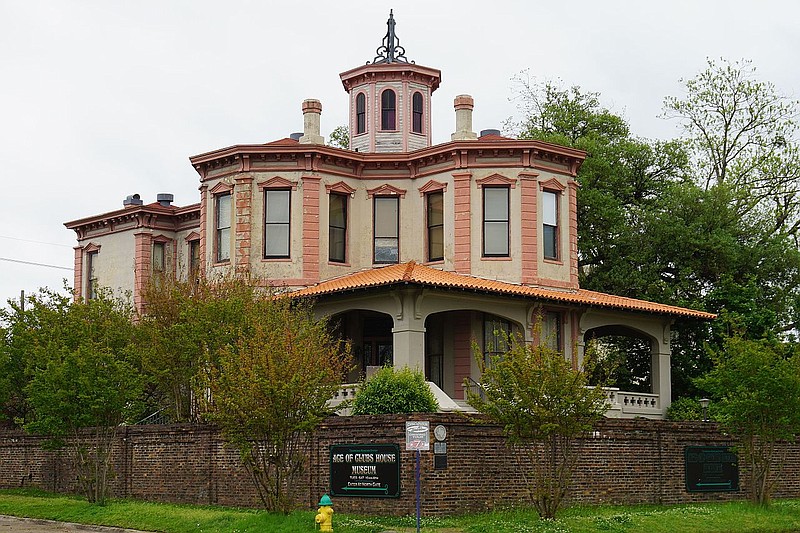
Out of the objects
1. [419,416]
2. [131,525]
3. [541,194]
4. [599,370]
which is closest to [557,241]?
[541,194]

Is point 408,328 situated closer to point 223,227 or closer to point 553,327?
point 553,327

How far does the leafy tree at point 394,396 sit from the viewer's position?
26.2 m

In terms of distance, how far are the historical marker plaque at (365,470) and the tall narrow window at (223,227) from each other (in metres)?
13.1

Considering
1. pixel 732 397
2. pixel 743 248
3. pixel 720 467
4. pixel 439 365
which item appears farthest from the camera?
pixel 743 248

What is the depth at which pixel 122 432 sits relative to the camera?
1200 inches

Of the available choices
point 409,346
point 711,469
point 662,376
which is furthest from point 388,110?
point 711,469

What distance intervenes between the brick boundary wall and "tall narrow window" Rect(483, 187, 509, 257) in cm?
882

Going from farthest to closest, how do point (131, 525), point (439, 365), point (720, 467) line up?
1. point (439, 365)
2. point (720, 467)
3. point (131, 525)

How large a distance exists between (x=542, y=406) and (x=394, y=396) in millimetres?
4437

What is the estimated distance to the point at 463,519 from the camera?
914 inches

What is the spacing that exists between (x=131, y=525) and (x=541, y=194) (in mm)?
16622

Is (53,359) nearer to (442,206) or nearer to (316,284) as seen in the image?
(316,284)

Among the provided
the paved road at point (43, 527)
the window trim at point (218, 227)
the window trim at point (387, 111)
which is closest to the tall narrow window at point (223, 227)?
the window trim at point (218, 227)

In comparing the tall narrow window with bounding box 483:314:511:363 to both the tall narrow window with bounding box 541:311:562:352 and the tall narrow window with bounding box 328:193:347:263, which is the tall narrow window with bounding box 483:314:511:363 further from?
the tall narrow window with bounding box 328:193:347:263
